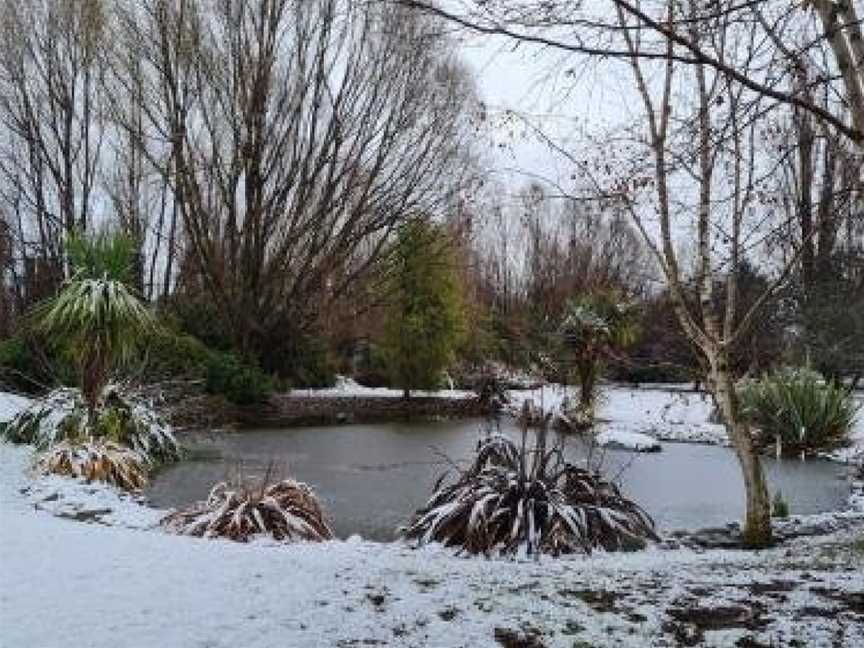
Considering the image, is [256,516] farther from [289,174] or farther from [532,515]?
[289,174]

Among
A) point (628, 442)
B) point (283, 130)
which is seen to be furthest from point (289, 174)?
point (628, 442)

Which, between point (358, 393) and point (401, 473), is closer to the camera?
point (401, 473)

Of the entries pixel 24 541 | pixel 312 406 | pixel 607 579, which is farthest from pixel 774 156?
pixel 312 406

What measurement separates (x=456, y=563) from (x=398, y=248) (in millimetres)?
14062

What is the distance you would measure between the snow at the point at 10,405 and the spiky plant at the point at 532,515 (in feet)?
20.2

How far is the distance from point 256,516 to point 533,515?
5.41 ft

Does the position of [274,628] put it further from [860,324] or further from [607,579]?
[860,324]

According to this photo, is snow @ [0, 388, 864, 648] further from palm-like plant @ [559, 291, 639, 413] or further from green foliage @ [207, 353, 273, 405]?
palm-like plant @ [559, 291, 639, 413]

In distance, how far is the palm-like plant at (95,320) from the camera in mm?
8477

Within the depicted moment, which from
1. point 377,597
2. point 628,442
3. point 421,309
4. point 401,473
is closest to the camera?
point 377,597

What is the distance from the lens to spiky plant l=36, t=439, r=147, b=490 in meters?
7.48

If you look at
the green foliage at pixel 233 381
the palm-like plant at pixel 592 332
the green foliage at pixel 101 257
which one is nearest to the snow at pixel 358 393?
the green foliage at pixel 233 381

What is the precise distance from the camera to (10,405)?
11.5 metres

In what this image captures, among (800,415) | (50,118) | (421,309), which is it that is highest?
(50,118)
